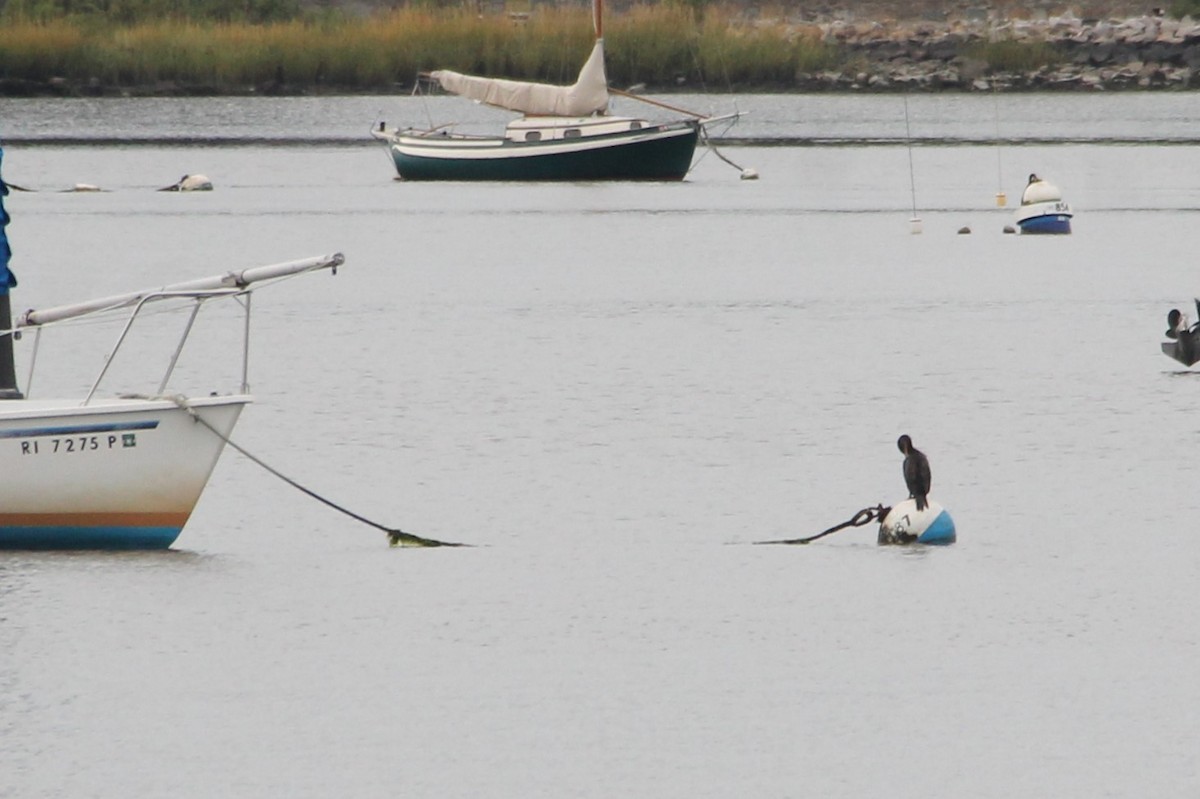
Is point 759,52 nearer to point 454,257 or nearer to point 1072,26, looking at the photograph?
point 1072,26

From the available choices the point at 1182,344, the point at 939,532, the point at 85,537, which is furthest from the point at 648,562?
the point at 1182,344

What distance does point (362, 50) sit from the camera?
126m

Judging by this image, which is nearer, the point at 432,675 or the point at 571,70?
the point at 432,675

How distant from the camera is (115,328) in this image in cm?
4550

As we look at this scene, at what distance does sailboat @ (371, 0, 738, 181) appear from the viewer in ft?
278

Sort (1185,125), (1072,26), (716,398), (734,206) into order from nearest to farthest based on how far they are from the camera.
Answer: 1. (716,398)
2. (734,206)
3. (1185,125)
4. (1072,26)

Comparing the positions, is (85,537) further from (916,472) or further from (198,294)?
(916,472)

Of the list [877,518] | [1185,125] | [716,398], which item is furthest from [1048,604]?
[1185,125]

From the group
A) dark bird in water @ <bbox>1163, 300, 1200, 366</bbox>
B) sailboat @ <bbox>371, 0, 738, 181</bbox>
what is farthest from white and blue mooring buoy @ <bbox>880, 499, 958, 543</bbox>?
sailboat @ <bbox>371, 0, 738, 181</bbox>

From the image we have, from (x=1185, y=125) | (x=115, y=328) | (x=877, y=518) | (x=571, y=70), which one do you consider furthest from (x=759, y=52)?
(x=877, y=518)

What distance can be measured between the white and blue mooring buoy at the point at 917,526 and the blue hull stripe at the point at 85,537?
697 centimetres

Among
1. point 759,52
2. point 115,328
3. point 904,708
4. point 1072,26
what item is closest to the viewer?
point 904,708

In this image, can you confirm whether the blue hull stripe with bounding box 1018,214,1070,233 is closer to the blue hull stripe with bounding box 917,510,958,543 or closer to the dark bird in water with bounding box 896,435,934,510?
the blue hull stripe with bounding box 917,510,958,543

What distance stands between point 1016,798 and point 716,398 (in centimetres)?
1989
